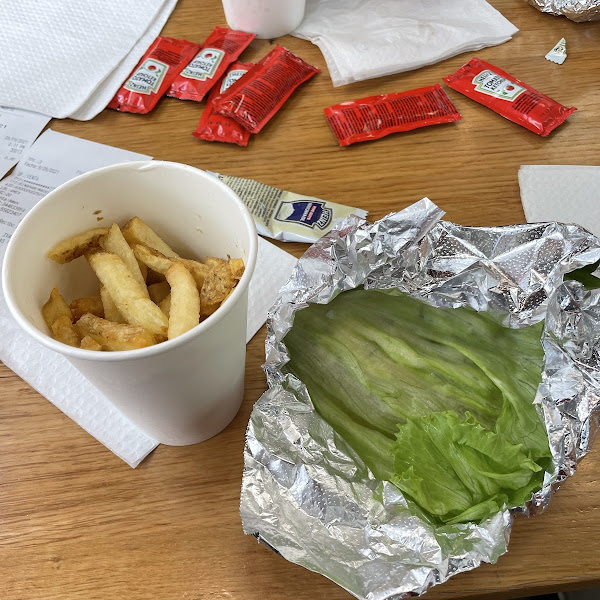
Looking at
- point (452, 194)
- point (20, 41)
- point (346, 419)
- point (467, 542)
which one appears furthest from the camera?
point (20, 41)

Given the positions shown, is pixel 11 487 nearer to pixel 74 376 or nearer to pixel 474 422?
pixel 74 376

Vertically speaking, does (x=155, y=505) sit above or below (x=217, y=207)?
below

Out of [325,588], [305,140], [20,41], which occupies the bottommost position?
[325,588]

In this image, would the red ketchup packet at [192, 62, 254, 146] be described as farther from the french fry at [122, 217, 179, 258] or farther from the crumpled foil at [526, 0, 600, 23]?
the crumpled foil at [526, 0, 600, 23]

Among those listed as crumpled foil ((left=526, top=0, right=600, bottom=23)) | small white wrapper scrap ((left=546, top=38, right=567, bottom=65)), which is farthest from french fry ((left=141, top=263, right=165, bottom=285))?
crumpled foil ((left=526, top=0, right=600, bottom=23))

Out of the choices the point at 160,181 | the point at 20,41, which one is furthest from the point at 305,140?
the point at 20,41

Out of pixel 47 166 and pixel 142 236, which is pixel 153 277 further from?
pixel 47 166

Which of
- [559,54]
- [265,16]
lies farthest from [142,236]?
[559,54]
